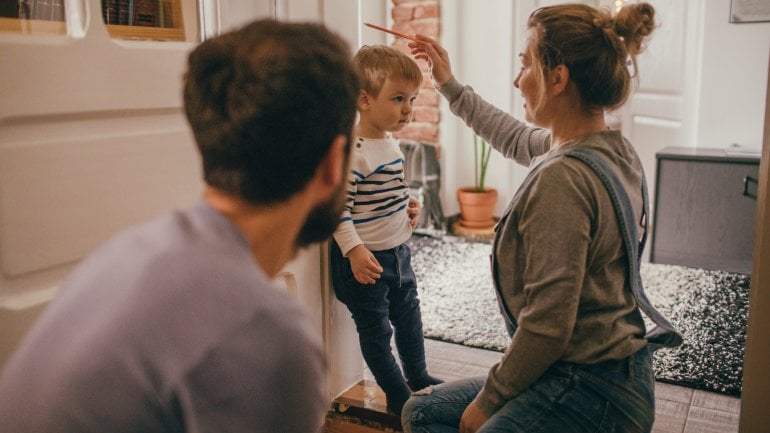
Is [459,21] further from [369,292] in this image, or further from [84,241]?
[84,241]

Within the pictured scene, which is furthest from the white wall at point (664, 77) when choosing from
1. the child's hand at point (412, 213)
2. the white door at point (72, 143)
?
the white door at point (72, 143)

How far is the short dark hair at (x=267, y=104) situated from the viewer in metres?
0.67

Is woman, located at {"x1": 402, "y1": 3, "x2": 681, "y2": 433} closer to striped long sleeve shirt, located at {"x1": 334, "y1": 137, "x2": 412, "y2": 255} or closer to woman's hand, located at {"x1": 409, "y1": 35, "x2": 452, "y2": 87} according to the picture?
woman's hand, located at {"x1": 409, "y1": 35, "x2": 452, "y2": 87}

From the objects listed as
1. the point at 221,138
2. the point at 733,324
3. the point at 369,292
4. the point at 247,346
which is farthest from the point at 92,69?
the point at 733,324

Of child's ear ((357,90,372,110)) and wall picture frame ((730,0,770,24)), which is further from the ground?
wall picture frame ((730,0,770,24))

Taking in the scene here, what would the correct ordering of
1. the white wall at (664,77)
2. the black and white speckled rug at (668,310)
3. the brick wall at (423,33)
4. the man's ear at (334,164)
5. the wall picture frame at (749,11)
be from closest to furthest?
1. the man's ear at (334,164)
2. the black and white speckled rug at (668,310)
3. the wall picture frame at (749,11)
4. the white wall at (664,77)
5. the brick wall at (423,33)

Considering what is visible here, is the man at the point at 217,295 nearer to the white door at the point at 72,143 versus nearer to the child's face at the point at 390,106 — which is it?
the white door at the point at 72,143

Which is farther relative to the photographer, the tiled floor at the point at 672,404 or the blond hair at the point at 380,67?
the tiled floor at the point at 672,404

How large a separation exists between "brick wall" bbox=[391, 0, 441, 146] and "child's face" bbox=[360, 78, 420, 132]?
246 centimetres

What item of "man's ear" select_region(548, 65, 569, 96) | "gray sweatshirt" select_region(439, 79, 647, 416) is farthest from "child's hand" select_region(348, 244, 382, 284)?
"man's ear" select_region(548, 65, 569, 96)

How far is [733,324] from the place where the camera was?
2.66 meters

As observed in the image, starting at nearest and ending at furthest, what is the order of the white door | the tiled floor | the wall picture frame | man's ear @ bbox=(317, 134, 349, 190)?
man's ear @ bbox=(317, 134, 349, 190)
the white door
the tiled floor
the wall picture frame

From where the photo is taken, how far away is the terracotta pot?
14.0 ft

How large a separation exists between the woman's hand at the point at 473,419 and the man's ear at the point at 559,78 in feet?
1.83
